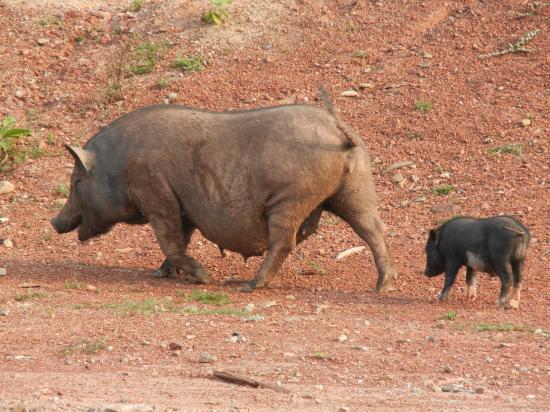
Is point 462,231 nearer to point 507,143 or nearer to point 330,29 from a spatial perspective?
point 507,143

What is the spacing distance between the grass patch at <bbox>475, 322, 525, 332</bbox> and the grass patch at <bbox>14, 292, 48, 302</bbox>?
3925mm

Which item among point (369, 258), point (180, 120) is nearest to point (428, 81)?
point (369, 258)

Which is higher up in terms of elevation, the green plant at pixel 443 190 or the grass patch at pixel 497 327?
the grass patch at pixel 497 327

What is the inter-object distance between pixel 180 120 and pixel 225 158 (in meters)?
0.66

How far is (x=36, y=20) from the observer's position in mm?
18719

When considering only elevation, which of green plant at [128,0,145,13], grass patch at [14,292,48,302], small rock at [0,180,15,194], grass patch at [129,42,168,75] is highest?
green plant at [128,0,145,13]

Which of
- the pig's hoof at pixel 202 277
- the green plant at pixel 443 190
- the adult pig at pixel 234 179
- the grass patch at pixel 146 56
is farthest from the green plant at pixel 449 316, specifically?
the grass patch at pixel 146 56

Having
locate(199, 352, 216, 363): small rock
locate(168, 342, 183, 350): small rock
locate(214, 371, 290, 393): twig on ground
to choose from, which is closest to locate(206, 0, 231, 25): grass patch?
locate(168, 342, 183, 350): small rock

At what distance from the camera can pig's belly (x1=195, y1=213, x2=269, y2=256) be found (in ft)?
38.0

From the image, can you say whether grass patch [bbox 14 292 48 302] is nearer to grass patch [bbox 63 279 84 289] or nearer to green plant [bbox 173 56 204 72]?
grass patch [bbox 63 279 84 289]

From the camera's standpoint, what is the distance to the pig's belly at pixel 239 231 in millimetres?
11594

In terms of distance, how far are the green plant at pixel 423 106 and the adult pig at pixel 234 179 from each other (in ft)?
15.2

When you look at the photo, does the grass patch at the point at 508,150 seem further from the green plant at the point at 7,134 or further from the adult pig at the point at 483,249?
the green plant at the point at 7,134

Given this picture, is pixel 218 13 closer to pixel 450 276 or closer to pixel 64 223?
pixel 64 223
